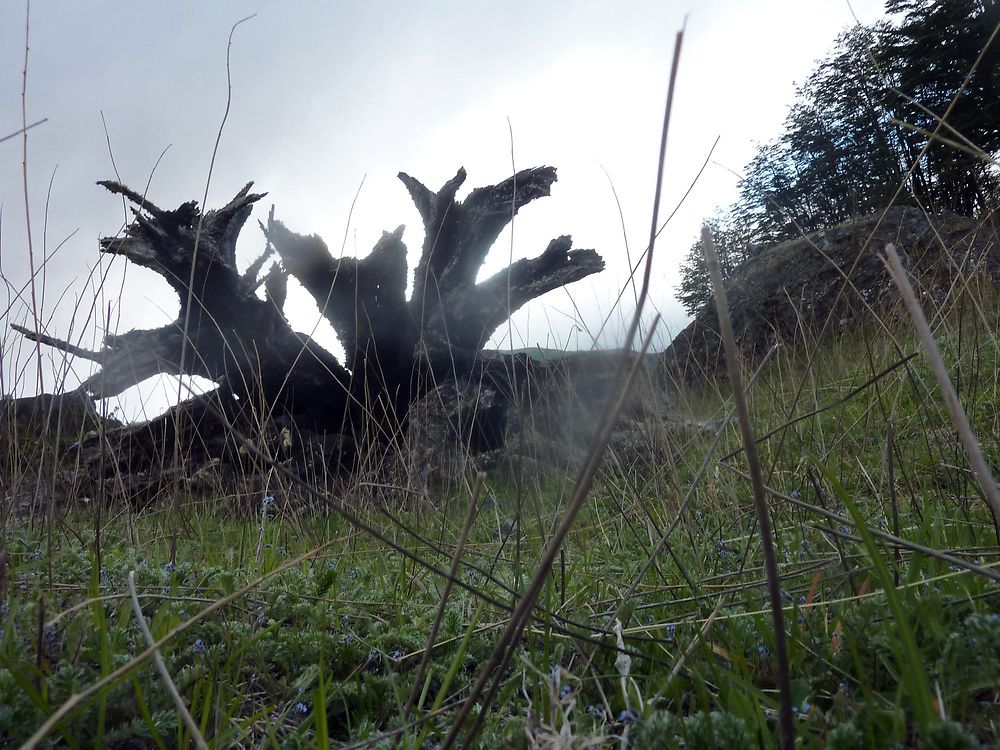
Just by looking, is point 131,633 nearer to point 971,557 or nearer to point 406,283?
point 971,557

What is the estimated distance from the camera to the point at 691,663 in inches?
42.9

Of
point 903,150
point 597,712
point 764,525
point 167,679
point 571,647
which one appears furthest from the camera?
point 903,150

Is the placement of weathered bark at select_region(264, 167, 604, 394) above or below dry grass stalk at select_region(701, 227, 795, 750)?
above

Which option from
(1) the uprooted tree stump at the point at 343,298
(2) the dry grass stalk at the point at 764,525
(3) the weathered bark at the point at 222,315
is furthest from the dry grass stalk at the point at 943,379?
(3) the weathered bark at the point at 222,315

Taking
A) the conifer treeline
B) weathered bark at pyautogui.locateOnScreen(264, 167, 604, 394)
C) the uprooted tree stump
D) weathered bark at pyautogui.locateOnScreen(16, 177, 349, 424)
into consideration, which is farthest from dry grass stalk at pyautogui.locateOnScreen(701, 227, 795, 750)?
weathered bark at pyautogui.locateOnScreen(16, 177, 349, 424)

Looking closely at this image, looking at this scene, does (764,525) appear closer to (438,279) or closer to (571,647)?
(571,647)

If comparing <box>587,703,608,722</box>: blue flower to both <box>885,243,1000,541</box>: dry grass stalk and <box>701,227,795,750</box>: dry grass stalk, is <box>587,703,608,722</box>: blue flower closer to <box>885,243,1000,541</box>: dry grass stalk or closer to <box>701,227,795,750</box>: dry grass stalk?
<box>701,227,795,750</box>: dry grass stalk

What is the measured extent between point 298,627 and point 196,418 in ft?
17.8

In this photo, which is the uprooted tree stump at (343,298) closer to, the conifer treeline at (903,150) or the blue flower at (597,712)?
the conifer treeline at (903,150)

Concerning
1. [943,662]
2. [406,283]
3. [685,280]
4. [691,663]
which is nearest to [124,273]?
[691,663]

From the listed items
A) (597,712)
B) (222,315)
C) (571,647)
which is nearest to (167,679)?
(597,712)

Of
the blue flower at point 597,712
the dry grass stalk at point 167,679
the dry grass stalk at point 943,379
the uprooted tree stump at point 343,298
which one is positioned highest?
the uprooted tree stump at point 343,298

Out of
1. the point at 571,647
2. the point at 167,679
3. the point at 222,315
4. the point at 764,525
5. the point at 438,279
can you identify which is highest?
the point at 438,279

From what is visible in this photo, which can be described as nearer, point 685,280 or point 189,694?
point 189,694
